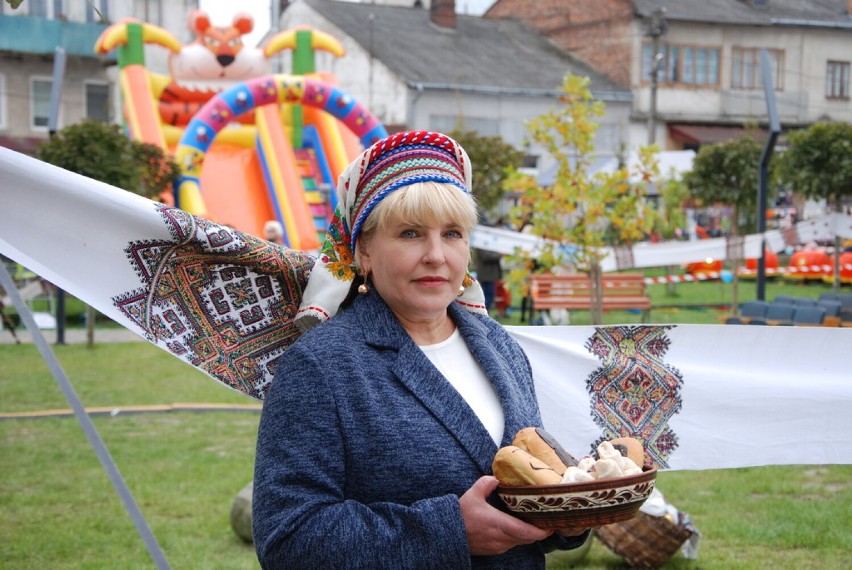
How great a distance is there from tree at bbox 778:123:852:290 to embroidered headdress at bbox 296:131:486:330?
16.8 m

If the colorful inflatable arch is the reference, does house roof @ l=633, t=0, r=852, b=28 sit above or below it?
above

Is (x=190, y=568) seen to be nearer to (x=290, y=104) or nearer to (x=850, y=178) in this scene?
(x=850, y=178)

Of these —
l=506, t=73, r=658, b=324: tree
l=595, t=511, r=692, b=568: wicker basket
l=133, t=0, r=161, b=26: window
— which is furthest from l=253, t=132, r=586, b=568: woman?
l=133, t=0, r=161, b=26: window

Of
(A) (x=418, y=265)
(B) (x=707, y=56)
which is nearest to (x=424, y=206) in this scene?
(A) (x=418, y=265)

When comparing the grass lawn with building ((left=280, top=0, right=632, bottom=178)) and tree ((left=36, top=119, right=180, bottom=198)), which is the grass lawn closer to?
tree ((left=36, top=119, right=180, bottom=198))

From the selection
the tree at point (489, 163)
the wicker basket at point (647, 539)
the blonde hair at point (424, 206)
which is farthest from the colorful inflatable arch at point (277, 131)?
the blonde hair at point (424, 206)

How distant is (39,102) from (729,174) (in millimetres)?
24494

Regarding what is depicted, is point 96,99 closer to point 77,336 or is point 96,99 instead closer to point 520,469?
point 77,336

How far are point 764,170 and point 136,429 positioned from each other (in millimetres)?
9075

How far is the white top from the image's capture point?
2344mm

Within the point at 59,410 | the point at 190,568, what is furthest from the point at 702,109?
the point at 190,568

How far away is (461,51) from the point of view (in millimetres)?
41719

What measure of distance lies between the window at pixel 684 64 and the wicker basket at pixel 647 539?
40.1 metres

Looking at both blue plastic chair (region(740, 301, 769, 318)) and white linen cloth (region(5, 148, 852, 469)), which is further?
blue plastic chair (region(740, 301, 769, 318))
